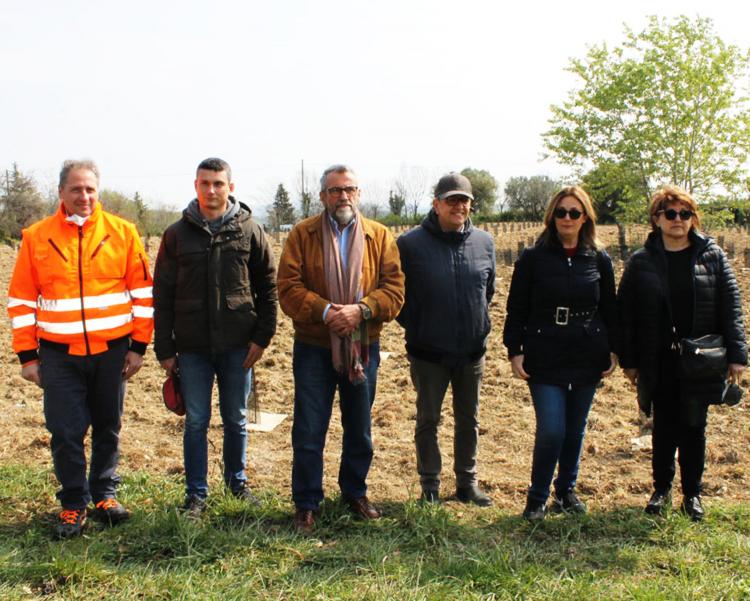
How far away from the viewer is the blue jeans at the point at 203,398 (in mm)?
3949

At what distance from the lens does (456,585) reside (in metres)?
3.14

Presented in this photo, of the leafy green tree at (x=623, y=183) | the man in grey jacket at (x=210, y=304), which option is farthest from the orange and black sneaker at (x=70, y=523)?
the leafy green tree at (x=623, y=183)

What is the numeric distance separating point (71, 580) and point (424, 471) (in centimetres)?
211

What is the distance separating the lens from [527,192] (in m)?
73.6

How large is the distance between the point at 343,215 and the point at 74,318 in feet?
5.02

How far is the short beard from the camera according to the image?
3.77m

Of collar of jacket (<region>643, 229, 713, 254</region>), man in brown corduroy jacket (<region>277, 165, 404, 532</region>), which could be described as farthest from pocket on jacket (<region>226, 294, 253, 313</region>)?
collar of jacket (<region>643, 229, 713, 254</region>)

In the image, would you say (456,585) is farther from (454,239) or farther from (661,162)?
(661,162)

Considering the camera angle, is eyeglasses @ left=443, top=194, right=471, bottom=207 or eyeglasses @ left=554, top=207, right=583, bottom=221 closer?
eyeglasses @ left=554, top=207, right=583, bottom=221

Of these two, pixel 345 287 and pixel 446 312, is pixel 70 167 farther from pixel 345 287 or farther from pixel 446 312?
pixel 446 312

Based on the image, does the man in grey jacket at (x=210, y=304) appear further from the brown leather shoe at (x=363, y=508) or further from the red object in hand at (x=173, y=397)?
the brown leather shoe at (x=363, y=508)

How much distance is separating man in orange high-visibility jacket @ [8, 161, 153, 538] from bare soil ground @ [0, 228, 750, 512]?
2.98 ft

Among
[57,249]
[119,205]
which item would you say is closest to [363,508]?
[57,249]

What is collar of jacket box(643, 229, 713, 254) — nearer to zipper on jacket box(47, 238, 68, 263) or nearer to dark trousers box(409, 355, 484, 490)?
dark trousers box(409, 355, 484, 490)
